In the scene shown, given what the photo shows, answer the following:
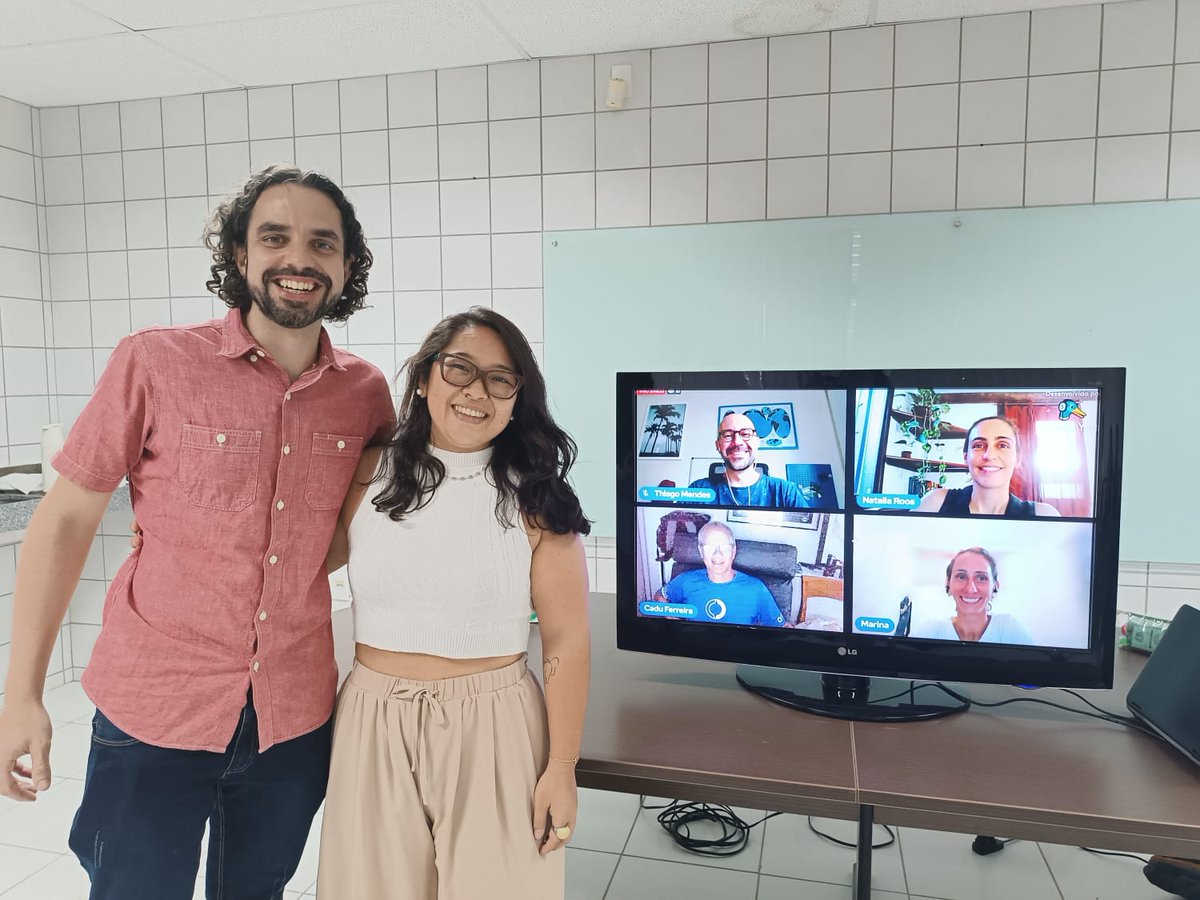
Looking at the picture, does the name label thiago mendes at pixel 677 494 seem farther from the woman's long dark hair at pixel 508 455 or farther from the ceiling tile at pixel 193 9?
the ceiling tile at pixel 193 9

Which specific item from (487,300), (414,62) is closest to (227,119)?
(414,62)

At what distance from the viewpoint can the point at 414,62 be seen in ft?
9.66

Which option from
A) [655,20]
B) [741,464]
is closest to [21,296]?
[655,20]

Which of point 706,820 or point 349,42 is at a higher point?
point 349,42

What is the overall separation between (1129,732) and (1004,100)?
85.7 inches

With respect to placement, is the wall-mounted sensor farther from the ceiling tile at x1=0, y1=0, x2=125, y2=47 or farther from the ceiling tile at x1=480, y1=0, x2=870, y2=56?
the ceiling tile at x1=0, y1=0, x2=125, y2=47

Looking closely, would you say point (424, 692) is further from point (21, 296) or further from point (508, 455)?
point (21, 296)

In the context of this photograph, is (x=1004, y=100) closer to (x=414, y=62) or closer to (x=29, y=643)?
(x=414, y=62)

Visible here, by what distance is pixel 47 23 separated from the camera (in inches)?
101

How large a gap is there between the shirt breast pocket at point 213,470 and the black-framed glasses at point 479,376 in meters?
0.35

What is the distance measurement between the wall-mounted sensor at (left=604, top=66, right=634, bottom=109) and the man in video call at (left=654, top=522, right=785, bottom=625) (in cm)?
199

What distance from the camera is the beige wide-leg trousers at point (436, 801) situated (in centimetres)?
111

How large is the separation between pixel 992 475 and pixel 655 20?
2018 mm

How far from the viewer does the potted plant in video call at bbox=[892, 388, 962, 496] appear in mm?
1363
